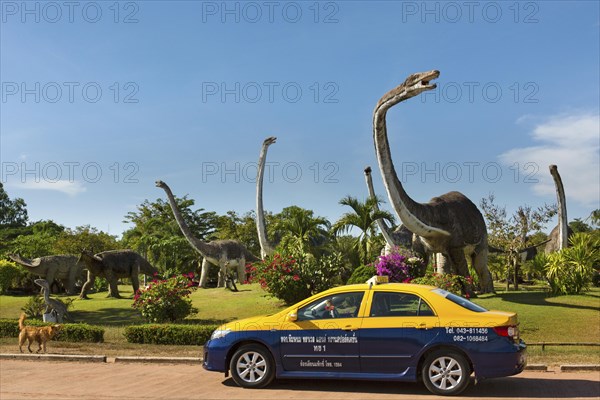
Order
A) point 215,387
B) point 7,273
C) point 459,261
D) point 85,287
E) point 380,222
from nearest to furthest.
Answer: point 215,387 < point 459,261 < point 380,222 < point 85,287 < point 7,273

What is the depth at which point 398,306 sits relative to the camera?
8.54 metres

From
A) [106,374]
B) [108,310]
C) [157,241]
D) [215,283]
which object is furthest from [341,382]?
[157,241]

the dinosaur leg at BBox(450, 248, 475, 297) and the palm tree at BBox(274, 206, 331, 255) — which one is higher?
the palm tree at BBox(274, 206, 331, 255)

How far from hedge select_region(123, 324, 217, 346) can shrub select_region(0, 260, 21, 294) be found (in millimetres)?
19212

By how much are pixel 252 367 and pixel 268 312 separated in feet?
37.7

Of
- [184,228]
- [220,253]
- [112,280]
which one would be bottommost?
[112,280]

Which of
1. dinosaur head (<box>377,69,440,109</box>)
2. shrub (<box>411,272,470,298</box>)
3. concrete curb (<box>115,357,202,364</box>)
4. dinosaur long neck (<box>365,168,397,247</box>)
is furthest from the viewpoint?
dinosaur long neck (<box>365,168,397,247</box>)

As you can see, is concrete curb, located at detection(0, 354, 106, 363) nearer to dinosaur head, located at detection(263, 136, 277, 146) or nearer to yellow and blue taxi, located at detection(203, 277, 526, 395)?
yellow and blue taxi, located at detection(203, 277, 526, 395)

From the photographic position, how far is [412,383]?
29.8ft

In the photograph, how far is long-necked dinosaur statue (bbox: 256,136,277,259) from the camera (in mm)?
29359

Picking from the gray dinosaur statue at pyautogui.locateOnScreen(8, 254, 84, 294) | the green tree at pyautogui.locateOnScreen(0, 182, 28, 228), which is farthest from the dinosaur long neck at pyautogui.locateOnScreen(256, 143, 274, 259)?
the green tree at pyautogui.locateOnScreen(0, 182, 28, 228)

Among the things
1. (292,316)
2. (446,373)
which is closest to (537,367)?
(446,373)

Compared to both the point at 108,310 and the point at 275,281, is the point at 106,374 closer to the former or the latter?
the point at 275,281

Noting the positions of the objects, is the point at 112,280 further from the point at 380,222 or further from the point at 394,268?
the point at 394,268
